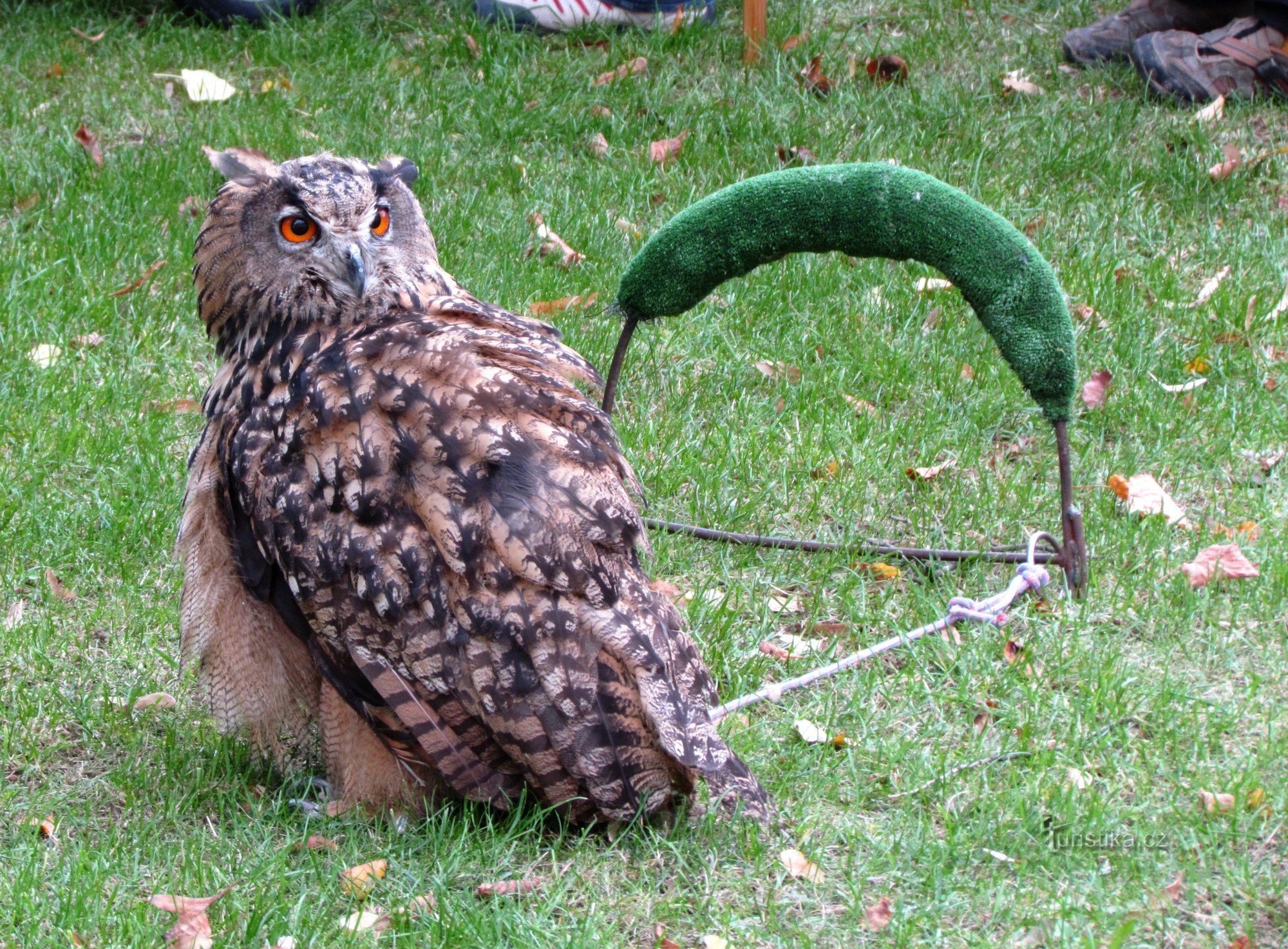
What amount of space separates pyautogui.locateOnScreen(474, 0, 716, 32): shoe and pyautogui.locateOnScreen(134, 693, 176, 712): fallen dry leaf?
211 inches

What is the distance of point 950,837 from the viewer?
280 cm

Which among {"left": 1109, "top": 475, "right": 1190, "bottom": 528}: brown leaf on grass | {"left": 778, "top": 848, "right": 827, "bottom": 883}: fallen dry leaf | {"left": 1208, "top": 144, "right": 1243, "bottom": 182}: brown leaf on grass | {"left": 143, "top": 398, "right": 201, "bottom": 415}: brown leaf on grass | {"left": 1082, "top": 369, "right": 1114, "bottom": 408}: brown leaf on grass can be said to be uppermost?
{"left": 778, "top": 848, "right": 827, "bottom": 883}: fallen dry leaf

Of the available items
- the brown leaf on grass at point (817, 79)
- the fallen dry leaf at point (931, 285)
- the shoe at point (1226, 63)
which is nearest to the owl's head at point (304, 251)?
the fallen dry leaf at point (931, 285)

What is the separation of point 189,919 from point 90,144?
490cm

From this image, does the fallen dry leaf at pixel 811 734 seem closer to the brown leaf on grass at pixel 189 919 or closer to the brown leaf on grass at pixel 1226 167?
the brown leaf on grass at pixel 189 919

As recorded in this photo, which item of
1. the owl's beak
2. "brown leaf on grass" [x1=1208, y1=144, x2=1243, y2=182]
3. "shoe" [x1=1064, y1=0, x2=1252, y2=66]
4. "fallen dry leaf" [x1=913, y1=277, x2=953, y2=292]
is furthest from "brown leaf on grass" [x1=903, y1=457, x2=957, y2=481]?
"shoe" [x1=1064, y1=0, x2=1252, y2=66]

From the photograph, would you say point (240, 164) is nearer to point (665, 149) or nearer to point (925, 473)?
point (925, 473)

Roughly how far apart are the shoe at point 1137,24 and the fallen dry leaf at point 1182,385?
3.16 m

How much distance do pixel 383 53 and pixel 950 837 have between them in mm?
6000

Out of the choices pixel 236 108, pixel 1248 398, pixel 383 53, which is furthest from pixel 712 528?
pixel 383 53

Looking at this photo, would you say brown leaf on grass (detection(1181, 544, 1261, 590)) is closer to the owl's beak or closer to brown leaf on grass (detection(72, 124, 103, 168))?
the owl's beak

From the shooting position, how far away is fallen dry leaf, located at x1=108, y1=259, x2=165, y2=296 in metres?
5.25

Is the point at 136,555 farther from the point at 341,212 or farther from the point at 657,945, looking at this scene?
the point at 657,945

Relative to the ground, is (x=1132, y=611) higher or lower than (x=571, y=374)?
lower
